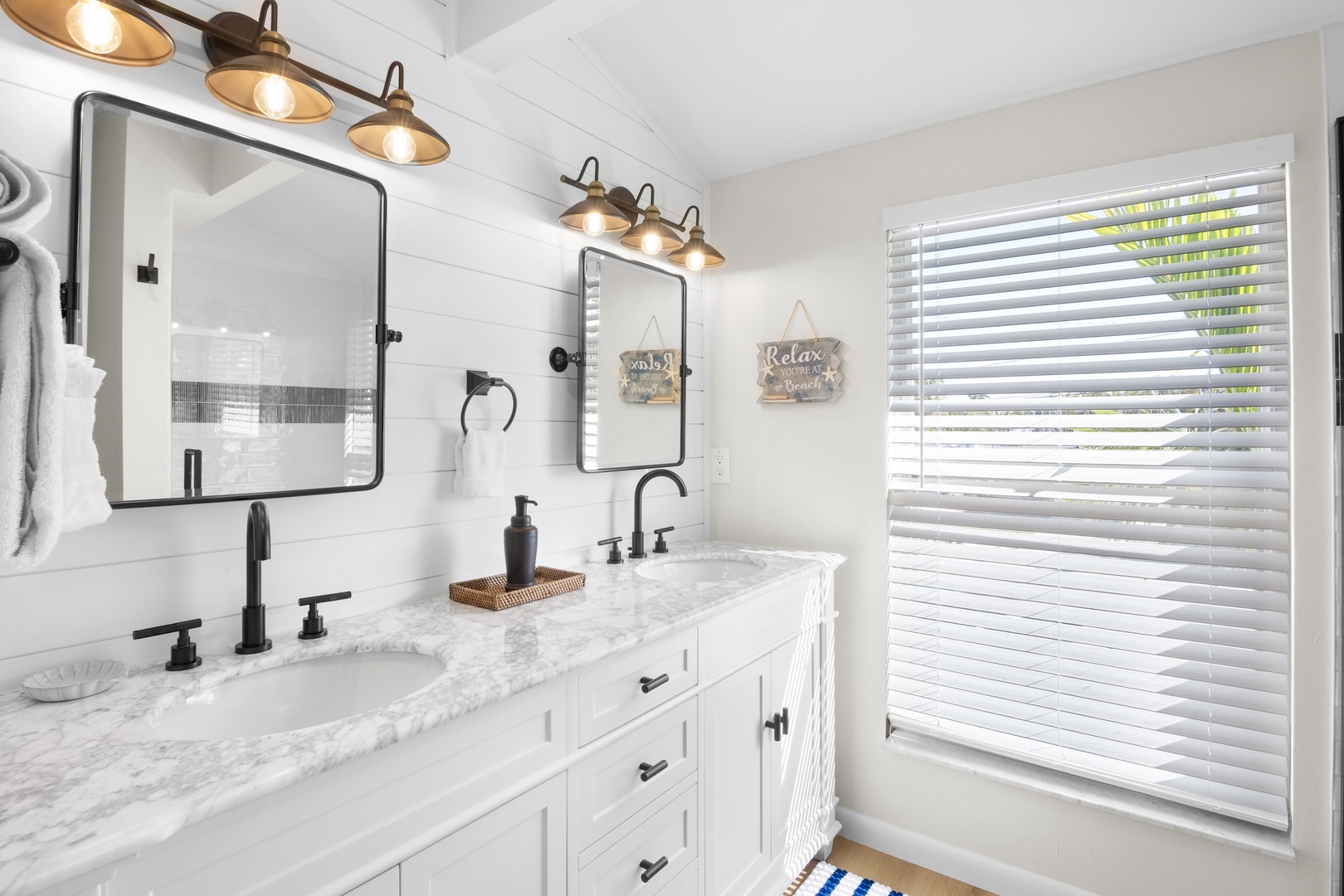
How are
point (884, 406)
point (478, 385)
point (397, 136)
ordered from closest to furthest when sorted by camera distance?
point (397, 136) → point (478, 385) → point (884, 406)

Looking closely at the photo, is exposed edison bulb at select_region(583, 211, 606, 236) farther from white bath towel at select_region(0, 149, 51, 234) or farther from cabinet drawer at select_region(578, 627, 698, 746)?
white bath towel at select_region(0, 149, 51, 234)

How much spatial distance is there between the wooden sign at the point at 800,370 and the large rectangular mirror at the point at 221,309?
1345mm

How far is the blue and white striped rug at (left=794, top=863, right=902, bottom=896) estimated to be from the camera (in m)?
1.98

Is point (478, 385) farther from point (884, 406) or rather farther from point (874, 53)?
point (874, 53)

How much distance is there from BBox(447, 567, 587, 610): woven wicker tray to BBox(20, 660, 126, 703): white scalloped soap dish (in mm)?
606

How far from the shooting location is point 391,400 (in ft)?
4.89

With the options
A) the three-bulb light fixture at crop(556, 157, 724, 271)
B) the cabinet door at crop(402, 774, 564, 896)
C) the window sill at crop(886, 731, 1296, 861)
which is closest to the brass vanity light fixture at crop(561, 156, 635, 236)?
the three-bulb light fixture at crop(556, 157, 724, 271)

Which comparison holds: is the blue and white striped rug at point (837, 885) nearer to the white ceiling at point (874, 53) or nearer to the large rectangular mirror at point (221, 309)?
the large rectangular mirror at point (221, 309)

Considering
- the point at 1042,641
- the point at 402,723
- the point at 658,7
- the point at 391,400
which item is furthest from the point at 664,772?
the point at 658,7

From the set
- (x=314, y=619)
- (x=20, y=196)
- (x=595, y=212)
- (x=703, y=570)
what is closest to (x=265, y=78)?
(x=20, y=196)

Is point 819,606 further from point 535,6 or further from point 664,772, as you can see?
point 535,6

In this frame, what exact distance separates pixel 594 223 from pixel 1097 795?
2053 millimetres

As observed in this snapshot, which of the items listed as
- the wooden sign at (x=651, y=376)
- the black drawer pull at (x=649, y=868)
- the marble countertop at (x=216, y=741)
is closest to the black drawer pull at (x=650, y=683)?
the marble countertop at (x=216, y=741)

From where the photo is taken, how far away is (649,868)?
140 cm
